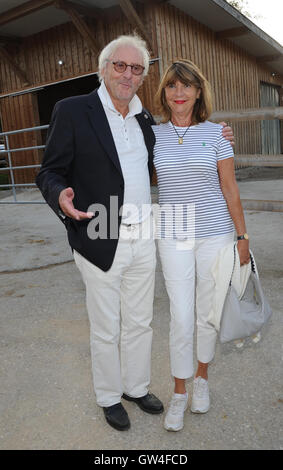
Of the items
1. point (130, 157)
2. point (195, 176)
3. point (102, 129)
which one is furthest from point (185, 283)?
point (102, 129)

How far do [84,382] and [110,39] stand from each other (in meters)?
8.40

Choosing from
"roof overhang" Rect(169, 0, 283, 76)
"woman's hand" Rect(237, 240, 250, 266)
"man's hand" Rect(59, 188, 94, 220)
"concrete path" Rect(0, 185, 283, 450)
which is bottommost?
"concrete path" Rect(0, 185, 283, 450)

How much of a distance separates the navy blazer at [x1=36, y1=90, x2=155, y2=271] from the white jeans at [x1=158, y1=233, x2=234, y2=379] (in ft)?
0.92

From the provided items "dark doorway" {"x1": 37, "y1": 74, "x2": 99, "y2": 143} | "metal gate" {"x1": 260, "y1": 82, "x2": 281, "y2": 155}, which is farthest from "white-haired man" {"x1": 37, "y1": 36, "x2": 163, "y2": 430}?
"metal gate" {"x1": 260, "y1": 82, "x2": 281, "y2": 155}

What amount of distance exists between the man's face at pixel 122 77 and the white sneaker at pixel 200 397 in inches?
53.8

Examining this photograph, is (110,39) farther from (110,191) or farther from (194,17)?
(110,191)

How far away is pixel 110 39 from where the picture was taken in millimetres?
9078

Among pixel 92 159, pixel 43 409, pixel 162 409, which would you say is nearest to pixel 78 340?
pixel 43 409

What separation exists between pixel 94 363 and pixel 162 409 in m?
0.39

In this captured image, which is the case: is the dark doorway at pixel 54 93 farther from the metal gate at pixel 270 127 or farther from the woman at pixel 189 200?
the woman at pixel 189 200

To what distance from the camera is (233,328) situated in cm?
190

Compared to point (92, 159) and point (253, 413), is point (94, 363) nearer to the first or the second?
point (253, 413)

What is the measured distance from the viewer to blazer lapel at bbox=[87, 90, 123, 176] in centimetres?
179

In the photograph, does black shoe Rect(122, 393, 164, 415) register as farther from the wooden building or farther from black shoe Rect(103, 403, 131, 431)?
the wooden building
